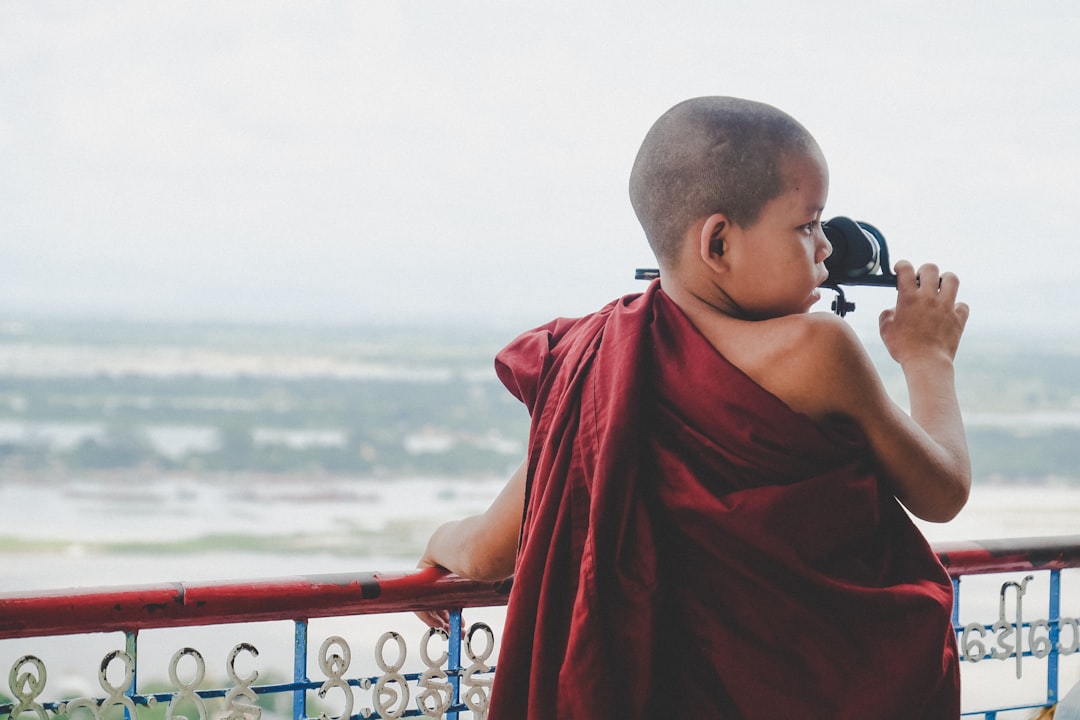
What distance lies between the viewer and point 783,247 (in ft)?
→ 3.16

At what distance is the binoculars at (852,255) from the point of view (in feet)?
3.48

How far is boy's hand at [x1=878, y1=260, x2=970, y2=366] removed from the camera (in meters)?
1.09

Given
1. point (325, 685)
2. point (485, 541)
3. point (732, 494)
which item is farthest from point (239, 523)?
point (732, 494)

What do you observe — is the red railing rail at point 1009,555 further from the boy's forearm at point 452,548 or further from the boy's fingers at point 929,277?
the boy's forearm at point 452,548

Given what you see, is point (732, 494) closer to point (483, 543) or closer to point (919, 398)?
point (919, 398)

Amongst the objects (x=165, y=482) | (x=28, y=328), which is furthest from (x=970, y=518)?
(x=28, y=328)

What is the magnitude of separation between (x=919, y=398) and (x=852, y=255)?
15 centimetres

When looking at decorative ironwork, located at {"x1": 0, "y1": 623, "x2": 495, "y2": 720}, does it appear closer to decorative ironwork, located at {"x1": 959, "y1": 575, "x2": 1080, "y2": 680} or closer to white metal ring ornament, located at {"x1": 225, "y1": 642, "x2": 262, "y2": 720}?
white metal ring ornament, located at {"x1": 225, "y1": 642, "x2": 262, "y2": 720}

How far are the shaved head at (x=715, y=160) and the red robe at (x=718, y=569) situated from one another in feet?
0.36

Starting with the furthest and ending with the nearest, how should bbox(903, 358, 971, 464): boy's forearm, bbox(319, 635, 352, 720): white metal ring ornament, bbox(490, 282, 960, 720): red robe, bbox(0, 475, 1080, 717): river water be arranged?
bbox(0, 475, 1080, 717): river water < bbox(319, 635, 352, 720): white metal ring ornament < bbox(903, 358, 971, 464): boy's forearm < bbox(490, 282, 960, 720): red robe

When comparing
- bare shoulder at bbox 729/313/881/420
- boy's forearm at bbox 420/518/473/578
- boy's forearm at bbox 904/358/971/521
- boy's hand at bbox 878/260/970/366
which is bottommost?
A: boy's forearm at bbox 420/518/473/578

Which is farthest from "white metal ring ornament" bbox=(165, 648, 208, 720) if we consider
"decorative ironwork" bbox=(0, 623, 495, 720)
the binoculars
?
the binoculars

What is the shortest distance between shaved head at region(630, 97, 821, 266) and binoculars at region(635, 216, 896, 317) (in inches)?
4.1

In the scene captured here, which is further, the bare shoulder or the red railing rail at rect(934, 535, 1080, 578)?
the red railing rail at rect(934, 535, 1080, 578)
